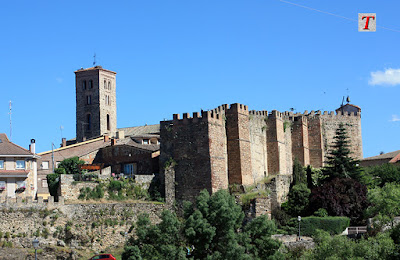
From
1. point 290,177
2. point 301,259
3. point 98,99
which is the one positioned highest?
point 98,99

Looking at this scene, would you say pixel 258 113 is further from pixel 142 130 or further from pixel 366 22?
pixel 366 22

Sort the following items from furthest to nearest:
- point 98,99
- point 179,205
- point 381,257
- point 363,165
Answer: point 98,99 < point 363,165 < point 179,205 < point 381,257

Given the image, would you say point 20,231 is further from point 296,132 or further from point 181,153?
point 296,132

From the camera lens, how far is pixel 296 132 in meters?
73.2

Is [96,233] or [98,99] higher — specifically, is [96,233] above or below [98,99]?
below

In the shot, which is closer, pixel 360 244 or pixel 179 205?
pixel 360 244

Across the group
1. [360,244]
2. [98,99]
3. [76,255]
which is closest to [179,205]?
[76,255]

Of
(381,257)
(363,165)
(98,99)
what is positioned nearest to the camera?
(381,257)

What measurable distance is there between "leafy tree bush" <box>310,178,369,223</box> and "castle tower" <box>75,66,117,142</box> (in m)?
39.6

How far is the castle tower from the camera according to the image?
96.2 meters

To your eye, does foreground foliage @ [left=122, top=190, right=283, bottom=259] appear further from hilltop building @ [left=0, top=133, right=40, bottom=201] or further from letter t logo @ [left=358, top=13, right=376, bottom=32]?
letter t logo @ [left=358, top=13, right=376, bottom=32]

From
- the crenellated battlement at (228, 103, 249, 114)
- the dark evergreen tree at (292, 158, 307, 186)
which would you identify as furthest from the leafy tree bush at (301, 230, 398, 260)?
the crenellated battlement at (228, 103, 249, 114)

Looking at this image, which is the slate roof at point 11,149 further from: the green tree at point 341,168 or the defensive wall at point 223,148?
the green tree at point 341,168

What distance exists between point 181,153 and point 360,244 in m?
17.3
